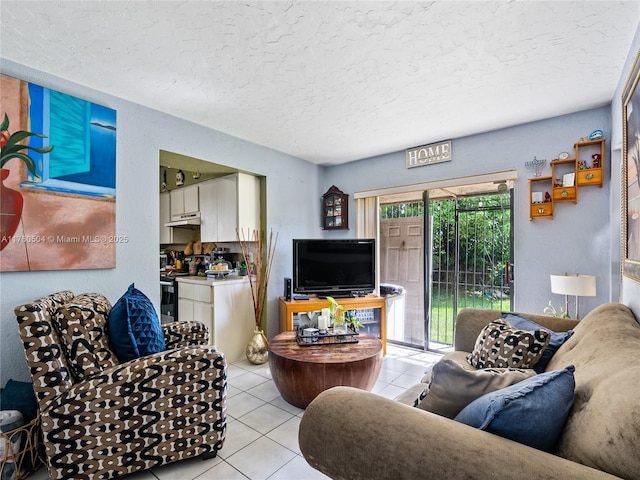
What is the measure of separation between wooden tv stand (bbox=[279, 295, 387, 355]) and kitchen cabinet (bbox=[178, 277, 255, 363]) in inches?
17.0

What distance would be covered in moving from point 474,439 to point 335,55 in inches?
79.2

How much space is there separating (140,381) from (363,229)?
3.13 meters

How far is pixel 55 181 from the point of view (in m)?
2.12

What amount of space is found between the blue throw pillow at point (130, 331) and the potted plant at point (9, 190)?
885 millimetres

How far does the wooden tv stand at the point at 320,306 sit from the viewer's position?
346 centimetres

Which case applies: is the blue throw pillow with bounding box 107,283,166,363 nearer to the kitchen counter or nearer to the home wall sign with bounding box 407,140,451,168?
the kitchen counter

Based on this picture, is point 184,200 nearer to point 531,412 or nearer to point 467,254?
point 467,254

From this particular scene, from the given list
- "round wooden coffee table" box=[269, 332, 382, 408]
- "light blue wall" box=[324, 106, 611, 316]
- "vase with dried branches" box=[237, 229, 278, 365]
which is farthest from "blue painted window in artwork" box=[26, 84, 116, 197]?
"light blue wall" box=[324, 106, 611, 316]

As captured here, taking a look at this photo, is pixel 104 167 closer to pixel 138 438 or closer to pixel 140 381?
pixel 140 381

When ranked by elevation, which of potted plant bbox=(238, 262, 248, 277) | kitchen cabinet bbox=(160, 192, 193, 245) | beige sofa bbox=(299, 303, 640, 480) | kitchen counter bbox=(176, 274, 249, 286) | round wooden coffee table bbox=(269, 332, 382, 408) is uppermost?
kitchen cabinet bbox=(160, 192, 193, 245)

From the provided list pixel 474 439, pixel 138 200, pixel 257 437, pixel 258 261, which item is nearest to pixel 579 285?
pixel 474 439

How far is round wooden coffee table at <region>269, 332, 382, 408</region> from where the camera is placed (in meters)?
2.18

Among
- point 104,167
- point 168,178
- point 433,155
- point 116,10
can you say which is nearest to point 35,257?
point 104,167

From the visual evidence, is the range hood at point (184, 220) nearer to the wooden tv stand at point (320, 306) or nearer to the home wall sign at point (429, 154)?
the wooden tv stand at point (320, 306)
